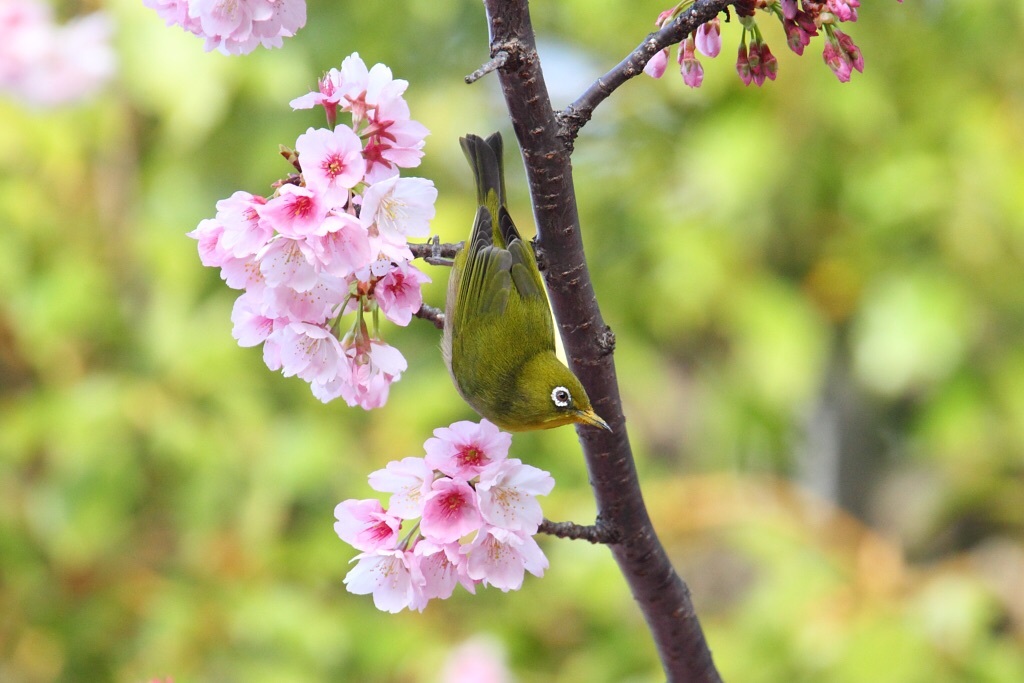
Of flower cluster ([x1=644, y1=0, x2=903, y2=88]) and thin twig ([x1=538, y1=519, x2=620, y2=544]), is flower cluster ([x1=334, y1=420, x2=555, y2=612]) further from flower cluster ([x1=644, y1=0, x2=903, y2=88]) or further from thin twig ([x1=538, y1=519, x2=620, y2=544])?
flower cluster ([x1=644, y1=0, x2=903, y2=88])

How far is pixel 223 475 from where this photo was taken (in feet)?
10.3

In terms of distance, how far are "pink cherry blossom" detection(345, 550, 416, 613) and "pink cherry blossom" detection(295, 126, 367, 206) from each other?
0.29 metres

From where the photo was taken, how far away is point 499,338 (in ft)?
4.01

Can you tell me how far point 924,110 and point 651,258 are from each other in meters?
0.95

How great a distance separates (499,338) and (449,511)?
0.45 metres

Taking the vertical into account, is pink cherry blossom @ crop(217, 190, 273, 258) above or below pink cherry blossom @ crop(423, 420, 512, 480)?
above

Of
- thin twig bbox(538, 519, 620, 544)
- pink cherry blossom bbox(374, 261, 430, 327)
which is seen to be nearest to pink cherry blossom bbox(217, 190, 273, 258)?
pink cherry blossom bbox(374, 261, 430, 327)

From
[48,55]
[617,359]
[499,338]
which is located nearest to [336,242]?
[499,338]

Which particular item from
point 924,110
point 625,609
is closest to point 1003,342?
point 924,110

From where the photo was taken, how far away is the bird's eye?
1.09 m

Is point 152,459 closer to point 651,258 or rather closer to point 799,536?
point 651,258

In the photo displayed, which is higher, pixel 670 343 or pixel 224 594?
pixel 670 343

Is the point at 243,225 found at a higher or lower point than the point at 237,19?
lower

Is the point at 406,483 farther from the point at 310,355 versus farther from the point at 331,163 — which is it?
the point at 331,163
